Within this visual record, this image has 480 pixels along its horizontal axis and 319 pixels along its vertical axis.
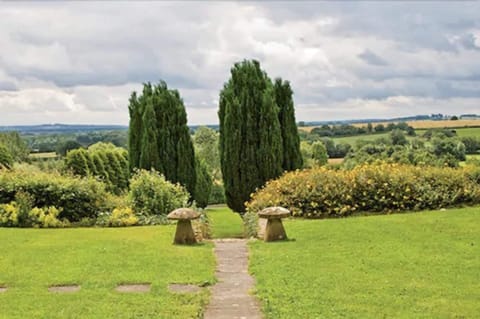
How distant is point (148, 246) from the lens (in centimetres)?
1317

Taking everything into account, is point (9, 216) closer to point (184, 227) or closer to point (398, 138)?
point (184, 227)

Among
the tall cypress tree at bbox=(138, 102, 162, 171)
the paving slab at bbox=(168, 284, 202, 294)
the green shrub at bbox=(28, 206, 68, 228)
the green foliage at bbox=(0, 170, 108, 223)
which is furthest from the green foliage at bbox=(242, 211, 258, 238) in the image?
the paving slab at bbox=(168, 284, 202, 294)

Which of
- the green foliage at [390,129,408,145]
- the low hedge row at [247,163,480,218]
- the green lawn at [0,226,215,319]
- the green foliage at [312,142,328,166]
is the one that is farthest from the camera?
the green foliage at [312,142,328,166]

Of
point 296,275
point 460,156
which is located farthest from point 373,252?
point 460,156

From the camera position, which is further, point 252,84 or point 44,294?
point 252,84

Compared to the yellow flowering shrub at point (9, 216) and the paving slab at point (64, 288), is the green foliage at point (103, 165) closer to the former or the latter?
the yellow flowering shrub at point (9, 216)

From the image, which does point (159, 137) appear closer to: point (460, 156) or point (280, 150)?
point (280, 150)

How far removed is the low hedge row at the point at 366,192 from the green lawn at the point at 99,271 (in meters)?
4.04

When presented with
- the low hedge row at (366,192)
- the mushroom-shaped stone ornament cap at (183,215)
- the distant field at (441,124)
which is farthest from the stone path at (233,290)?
the distant field at (441,124)

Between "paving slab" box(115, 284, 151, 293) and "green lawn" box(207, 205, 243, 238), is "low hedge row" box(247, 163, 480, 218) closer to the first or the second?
"green lawn" box(207, 205, 243, 238)

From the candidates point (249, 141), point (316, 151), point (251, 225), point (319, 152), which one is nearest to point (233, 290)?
point (251, 225)

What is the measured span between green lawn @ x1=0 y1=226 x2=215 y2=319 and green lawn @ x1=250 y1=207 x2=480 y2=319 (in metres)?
1.25

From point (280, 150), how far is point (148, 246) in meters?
9.24

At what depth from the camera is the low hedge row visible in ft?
57.2
